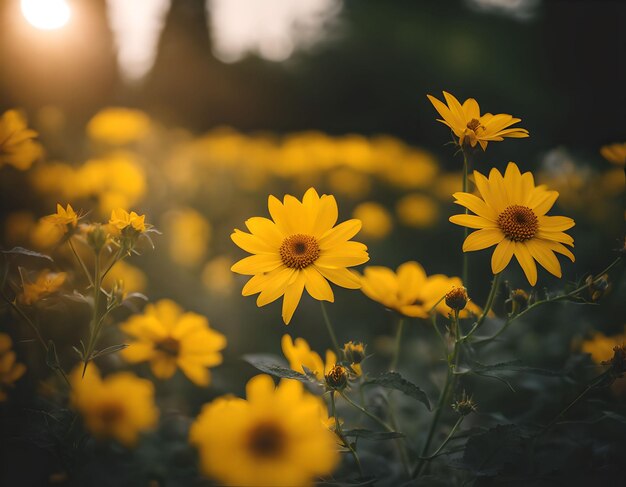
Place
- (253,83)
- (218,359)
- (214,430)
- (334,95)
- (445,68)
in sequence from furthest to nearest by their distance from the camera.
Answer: (253,83) → (334,95) → (445,68) → (218,359) → (214,430)

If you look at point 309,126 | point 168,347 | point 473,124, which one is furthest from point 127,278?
point 309,126

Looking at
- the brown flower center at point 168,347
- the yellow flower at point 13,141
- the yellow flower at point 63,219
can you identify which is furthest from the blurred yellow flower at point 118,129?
the yellow flower at point 63,219

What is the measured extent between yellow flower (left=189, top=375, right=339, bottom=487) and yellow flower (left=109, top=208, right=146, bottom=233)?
17.0 inches

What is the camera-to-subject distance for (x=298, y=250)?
111 centimetres

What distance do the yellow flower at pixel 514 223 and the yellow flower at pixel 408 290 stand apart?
224mm

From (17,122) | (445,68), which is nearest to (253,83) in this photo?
(445,68)

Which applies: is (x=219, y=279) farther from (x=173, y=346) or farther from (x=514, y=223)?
(x=514, y=223)

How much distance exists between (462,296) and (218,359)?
0.71 m

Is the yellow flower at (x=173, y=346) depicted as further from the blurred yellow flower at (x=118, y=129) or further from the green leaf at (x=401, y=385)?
the blurred yellow flower at (x=118, y=129)

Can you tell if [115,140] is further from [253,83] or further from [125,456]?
[253,83]

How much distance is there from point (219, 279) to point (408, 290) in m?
1.35

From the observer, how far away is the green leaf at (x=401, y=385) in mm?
1008

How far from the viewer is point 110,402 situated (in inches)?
48.1

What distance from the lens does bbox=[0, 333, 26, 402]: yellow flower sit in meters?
1.23
